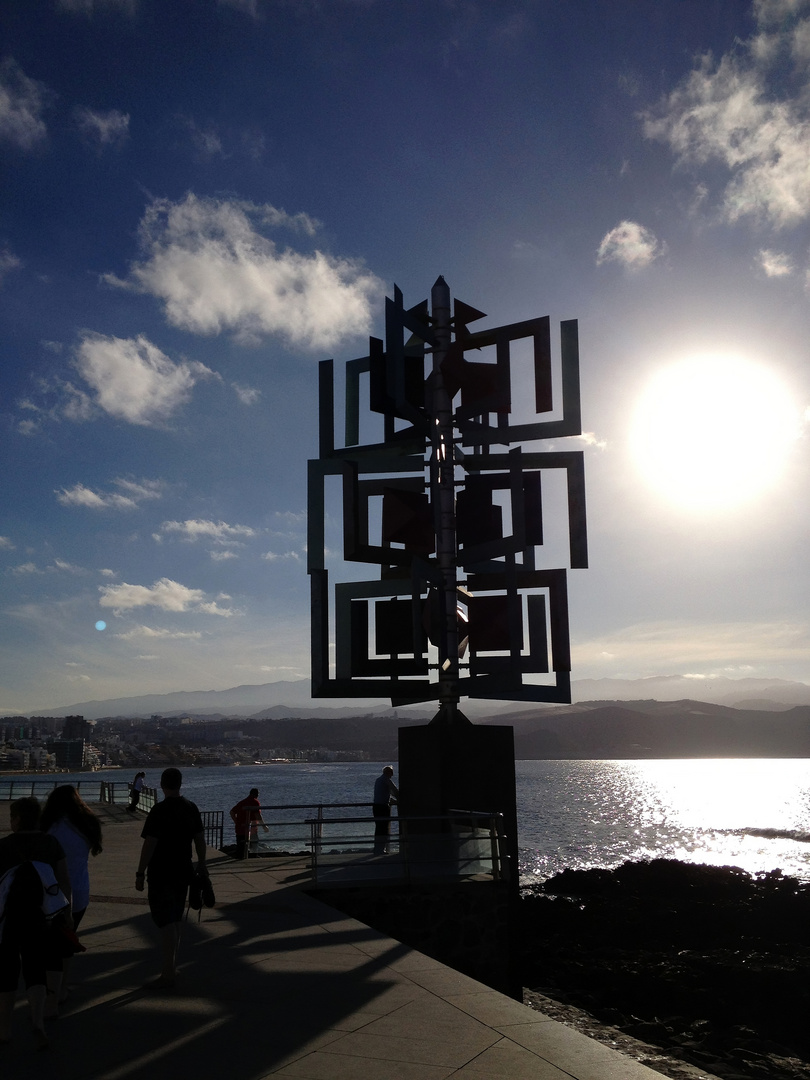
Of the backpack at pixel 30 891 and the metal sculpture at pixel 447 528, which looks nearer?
the backpack at pixel 30 891

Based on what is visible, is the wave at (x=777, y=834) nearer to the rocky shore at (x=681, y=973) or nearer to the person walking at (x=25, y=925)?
the rocky shore at (x=681, y=973)

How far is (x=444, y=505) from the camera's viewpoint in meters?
21.1

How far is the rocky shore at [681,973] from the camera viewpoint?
13477 millimetres

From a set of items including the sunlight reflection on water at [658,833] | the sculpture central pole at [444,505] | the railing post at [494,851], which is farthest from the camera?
the sunlight reflection on water at [658,833]

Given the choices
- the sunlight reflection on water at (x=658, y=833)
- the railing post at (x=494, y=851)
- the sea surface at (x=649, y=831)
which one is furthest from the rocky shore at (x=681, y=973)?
the sunlight reflection on water at (x=658, y=833)

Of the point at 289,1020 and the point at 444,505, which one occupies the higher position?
the point at 444,505

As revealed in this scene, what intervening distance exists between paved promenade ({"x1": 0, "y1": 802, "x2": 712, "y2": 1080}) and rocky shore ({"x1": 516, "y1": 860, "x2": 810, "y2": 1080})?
18.8 feet

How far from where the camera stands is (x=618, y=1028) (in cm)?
1454

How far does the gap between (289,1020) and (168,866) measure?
1.73 meters

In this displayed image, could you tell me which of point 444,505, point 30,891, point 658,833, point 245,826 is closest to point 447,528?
point 444,505

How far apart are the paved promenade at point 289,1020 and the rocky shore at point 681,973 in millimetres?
5738

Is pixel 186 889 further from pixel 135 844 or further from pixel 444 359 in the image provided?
pixel 444 359

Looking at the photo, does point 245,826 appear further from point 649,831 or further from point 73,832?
point 649,831

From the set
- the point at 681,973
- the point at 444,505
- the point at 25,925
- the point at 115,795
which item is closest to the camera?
the point at 25,925
